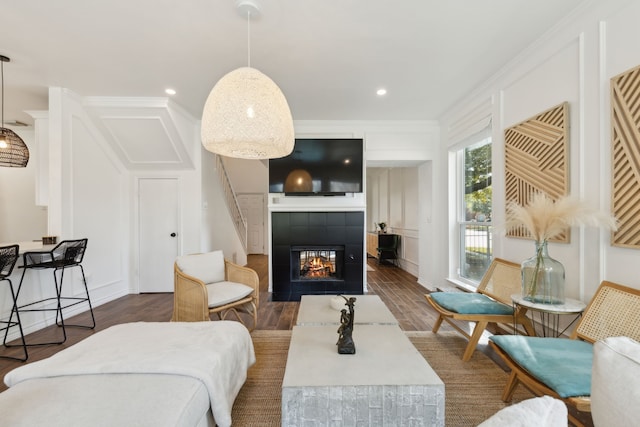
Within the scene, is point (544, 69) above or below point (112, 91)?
below

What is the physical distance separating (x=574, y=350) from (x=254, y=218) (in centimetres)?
755

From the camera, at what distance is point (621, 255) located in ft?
5.80

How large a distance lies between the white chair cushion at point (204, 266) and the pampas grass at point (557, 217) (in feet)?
9.13

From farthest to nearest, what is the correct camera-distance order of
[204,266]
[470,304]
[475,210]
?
[475,210] → [204,266] → [470,304]

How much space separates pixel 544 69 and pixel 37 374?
154 inches

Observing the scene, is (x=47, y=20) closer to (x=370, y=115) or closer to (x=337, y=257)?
(x=370, y=115)

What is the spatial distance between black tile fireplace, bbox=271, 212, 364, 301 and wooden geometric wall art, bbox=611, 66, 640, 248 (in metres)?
2.77

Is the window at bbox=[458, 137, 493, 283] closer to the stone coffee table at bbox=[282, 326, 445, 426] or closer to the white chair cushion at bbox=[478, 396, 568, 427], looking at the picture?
the stone coffee table at bbox=[282, 326, 445, 426]

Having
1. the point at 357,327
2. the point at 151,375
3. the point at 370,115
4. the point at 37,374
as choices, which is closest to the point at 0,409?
the point at 37,374

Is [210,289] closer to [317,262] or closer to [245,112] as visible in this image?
[245,112]

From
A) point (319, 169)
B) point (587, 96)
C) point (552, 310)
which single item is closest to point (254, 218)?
point (319, 169)

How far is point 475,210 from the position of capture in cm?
367

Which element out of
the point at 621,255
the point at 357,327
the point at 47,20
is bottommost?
the point at 357,327

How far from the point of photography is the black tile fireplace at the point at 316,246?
4.13 metres
